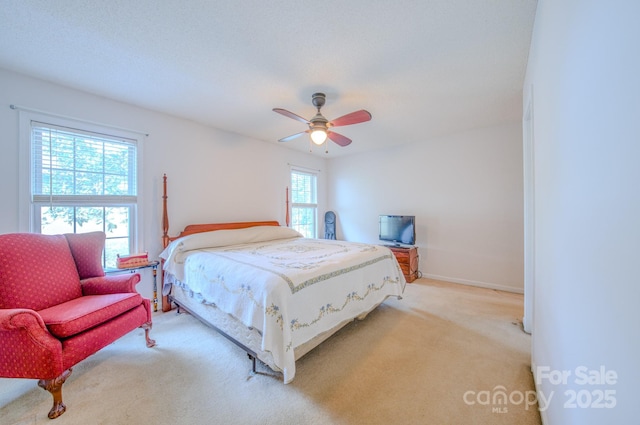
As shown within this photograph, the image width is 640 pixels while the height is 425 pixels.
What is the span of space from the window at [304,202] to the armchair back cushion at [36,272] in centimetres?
339

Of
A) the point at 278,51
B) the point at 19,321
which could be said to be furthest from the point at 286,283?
the point at 278,51

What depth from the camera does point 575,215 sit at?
840mm

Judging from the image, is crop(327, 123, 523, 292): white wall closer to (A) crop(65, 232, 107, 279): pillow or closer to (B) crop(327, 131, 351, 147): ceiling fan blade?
(B) crop(327, 131, 351, 147): ceiling fan blade

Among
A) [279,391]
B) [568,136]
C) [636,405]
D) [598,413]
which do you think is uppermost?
[568,136]

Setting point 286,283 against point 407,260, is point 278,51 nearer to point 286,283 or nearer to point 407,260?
point 286,283

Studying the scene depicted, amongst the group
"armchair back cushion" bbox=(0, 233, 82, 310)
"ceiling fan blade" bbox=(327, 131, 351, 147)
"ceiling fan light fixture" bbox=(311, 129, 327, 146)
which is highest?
"ceiling fan blade" bbox=(327, 131, 351, 147)

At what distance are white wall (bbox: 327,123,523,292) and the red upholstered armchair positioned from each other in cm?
418

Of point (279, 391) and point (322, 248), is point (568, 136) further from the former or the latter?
point (322, 248)

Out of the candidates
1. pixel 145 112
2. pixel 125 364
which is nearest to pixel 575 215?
pixel 125 364

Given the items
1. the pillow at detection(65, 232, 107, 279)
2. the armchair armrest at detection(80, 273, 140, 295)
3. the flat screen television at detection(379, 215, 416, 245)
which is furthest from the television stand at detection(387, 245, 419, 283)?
the pillow at detection(65, 232, 107, 279)

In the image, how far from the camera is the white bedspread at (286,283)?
167 cm

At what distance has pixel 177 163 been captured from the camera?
3297 mm

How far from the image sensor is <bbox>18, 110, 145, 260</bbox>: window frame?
88.4 inches

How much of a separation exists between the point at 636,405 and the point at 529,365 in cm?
199
